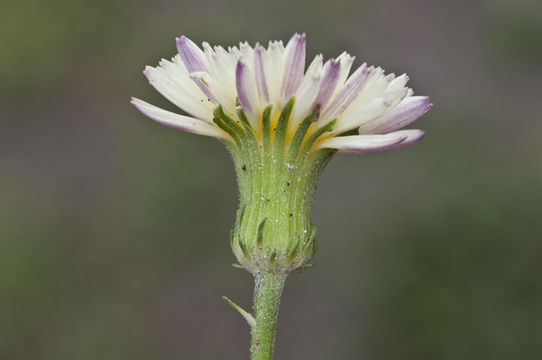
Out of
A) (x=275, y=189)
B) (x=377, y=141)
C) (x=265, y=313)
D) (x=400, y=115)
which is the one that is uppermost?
(x=400, y=115)

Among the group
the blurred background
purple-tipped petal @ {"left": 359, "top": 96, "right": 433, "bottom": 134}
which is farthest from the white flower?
the blurred background

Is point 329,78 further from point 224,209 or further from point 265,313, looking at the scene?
point 224,209

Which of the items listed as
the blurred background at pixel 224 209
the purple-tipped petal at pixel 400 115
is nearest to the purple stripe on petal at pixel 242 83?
the purple-tipped petal at pixel 400 115

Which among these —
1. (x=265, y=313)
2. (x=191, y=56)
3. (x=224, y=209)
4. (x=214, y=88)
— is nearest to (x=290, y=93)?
(x=214, y=88)

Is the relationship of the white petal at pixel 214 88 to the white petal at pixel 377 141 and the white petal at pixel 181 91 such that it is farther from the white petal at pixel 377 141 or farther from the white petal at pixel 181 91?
the white petal at pixel 377 141

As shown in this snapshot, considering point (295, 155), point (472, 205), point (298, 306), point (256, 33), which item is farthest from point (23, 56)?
point (295, 155)

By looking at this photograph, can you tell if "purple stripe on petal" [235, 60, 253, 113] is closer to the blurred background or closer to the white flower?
the white flower

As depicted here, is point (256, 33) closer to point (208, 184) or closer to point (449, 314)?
point (208, 184)
